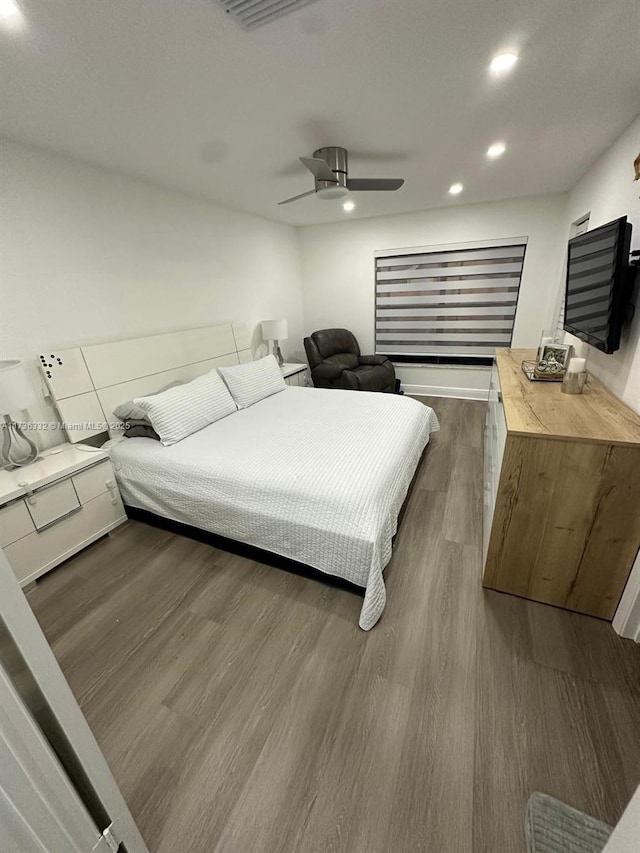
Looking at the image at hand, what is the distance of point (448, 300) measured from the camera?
445cm

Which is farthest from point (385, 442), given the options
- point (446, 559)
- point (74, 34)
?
point (74, 34)

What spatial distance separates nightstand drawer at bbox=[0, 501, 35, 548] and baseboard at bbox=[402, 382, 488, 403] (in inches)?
174

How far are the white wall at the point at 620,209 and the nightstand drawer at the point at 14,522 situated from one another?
3.22m

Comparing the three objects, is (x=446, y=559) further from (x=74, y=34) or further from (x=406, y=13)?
(x=74, y=34)

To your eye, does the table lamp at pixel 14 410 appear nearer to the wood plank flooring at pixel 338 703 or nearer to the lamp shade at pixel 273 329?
the wood plank flooring at pixel 338 703

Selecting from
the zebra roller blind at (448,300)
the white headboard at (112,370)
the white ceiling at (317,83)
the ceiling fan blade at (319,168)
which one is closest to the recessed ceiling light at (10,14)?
the white ceiling at (317,83)

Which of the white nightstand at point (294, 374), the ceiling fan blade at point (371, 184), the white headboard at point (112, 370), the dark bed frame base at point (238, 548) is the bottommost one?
the dark bed frame base at point (238, 548)

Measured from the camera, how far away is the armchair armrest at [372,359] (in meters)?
4.63

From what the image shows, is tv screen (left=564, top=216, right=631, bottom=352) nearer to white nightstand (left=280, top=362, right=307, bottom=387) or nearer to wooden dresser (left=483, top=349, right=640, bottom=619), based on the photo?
wooden dresser (left=483, top=349, right=640, bottom=619)

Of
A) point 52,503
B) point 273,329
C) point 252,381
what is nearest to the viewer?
point 52,503

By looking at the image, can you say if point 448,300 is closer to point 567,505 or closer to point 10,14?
point 567,505

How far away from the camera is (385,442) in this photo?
2.19m

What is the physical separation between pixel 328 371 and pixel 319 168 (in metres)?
2.36

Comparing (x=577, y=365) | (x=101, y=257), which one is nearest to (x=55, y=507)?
(x=101, y=257)
